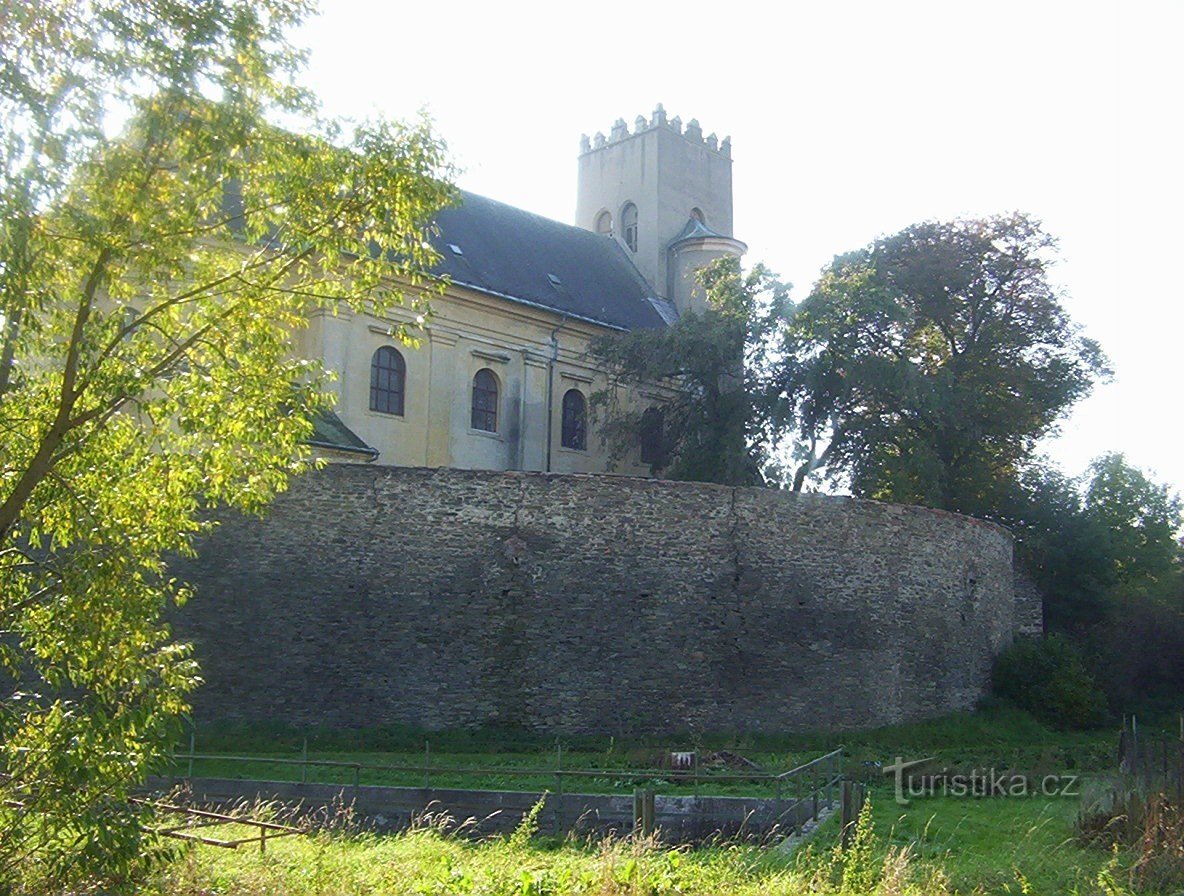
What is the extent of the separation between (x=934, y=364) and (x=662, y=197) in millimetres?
12470

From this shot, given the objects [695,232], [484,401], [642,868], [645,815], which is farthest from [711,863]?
[695,232]

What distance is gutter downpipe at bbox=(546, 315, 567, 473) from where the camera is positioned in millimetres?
35719

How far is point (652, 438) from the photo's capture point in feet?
119

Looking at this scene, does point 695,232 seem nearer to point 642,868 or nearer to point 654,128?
point 654,128

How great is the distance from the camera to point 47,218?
9.57 metres

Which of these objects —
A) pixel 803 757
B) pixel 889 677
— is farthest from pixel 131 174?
pixel 889 677

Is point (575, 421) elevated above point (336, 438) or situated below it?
above

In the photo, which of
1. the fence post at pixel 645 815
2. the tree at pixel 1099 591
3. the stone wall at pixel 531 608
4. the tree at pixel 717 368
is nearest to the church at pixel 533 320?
the tree at pixel 717 368

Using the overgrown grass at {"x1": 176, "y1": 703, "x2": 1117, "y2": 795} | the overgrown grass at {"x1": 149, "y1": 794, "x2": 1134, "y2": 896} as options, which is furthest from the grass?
the overgrown grass at {"x1": 176, "y1": 703, "x2": 1117, "y2": 795}

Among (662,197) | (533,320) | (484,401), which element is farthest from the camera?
A: (662,197)

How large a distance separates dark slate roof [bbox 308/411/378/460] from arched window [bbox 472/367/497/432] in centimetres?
566

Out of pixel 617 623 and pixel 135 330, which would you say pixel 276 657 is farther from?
pixel 135 330

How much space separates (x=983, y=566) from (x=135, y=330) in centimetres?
2033

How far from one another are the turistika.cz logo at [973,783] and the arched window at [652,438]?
55.6ft
